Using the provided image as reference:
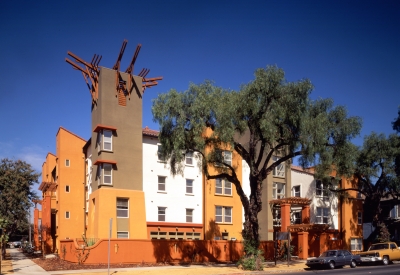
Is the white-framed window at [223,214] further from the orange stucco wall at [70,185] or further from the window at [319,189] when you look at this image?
the orange stucco wall at [70,185]

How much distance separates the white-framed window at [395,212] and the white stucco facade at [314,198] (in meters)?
9.41

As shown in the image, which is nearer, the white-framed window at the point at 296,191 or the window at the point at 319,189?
the window at the point at 319,189

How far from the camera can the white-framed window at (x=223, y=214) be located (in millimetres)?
44125

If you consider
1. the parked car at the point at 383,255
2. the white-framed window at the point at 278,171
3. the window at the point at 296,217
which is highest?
the white-framed window at the point at 278,171

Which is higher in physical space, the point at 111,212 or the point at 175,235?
the point at 111,212

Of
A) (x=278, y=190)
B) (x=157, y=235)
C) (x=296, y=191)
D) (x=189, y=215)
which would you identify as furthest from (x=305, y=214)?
(x=157, y=235)

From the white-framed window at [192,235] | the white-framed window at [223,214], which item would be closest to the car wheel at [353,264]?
the white-framed window at [223,214]

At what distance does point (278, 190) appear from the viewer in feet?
155

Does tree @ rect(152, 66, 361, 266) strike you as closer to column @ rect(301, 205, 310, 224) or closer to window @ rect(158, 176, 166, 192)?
window @ rect(158, 176, 166, 192)

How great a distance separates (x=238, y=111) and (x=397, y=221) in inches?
1340

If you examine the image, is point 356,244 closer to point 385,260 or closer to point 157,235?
point 385,260

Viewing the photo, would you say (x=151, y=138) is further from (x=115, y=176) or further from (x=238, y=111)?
(x=238, y=111)

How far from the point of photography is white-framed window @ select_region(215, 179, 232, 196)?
44.5 metres

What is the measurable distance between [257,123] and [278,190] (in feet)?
73.5
